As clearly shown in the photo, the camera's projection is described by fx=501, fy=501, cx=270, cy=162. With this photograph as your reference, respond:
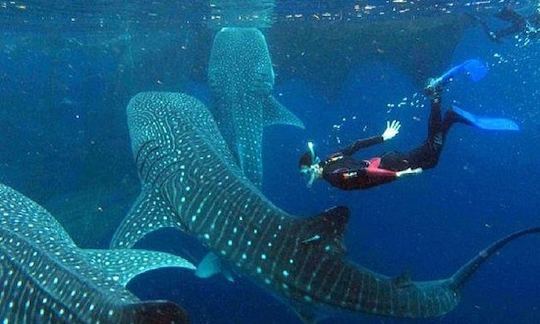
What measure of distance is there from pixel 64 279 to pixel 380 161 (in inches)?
129

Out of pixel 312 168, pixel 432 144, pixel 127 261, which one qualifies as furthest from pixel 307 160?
pixel 127 261

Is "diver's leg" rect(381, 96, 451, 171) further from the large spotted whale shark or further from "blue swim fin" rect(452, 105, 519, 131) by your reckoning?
the large spotted whale shark

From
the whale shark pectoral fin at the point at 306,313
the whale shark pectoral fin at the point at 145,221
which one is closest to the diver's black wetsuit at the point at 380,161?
the whale shark pectoral fin at the point at 306,313

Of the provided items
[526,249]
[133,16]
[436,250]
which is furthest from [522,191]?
[133,16]

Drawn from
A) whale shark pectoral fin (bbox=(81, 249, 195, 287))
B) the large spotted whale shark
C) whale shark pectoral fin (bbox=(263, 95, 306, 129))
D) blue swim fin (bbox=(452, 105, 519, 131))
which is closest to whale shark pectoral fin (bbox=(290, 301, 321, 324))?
the large spotted whale shark

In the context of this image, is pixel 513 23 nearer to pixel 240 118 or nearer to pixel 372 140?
pixel 240 118

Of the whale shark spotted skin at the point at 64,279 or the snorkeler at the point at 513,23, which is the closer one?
the whale shark spotted skin at the point at 64,279

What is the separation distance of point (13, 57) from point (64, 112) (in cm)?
1193

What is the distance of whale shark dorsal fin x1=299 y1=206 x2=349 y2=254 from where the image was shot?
4.99 meters

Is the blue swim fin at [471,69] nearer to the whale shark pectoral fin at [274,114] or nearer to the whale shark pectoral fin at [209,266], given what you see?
the whale shark pectoral fin at [209,266]

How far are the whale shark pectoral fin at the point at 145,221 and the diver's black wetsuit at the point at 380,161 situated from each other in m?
3.03

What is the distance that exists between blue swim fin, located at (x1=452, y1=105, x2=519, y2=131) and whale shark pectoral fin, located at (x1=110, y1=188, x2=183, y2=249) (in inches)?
157

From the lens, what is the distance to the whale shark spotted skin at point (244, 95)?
28.8ft

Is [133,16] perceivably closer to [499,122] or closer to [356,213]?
[356,213]
